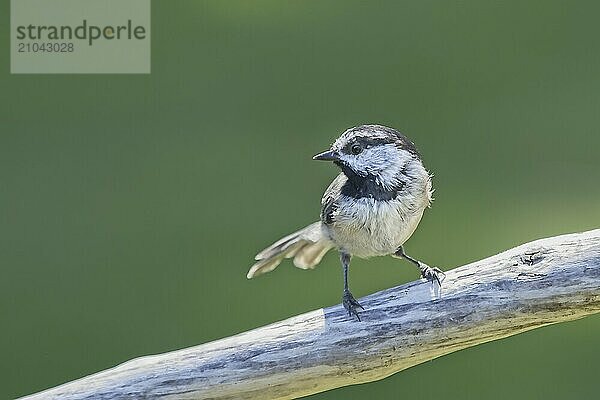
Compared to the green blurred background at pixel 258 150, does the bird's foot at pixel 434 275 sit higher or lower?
lower

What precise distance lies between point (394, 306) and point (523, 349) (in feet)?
3.58

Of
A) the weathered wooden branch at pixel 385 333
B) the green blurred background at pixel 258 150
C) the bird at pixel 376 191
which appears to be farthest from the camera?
the green blurred background at pixel 258 150

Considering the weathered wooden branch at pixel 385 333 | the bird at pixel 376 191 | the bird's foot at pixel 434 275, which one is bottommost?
the weathered wooden branch at pixel 385 333

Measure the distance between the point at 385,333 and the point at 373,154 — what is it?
0.87ft

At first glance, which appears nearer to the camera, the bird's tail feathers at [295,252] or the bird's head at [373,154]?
the bird's head at [373,154]

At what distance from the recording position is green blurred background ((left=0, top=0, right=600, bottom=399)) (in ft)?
7.34

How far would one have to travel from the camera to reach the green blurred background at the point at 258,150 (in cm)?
224

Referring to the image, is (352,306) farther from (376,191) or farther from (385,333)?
(376,191)

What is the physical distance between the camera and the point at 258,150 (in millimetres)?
2312

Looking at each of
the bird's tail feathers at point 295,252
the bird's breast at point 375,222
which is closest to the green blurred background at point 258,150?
the bird's tail feathers at point 295,252

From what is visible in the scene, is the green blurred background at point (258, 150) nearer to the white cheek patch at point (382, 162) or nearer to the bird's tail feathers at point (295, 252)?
the bird's tail feathers at point (295, 252)

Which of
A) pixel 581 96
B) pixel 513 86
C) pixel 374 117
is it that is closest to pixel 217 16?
pixel 374 117

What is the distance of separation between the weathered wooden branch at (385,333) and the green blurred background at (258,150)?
963 millimetres

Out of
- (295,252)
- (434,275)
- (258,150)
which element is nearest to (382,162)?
Answer: (434,275)
